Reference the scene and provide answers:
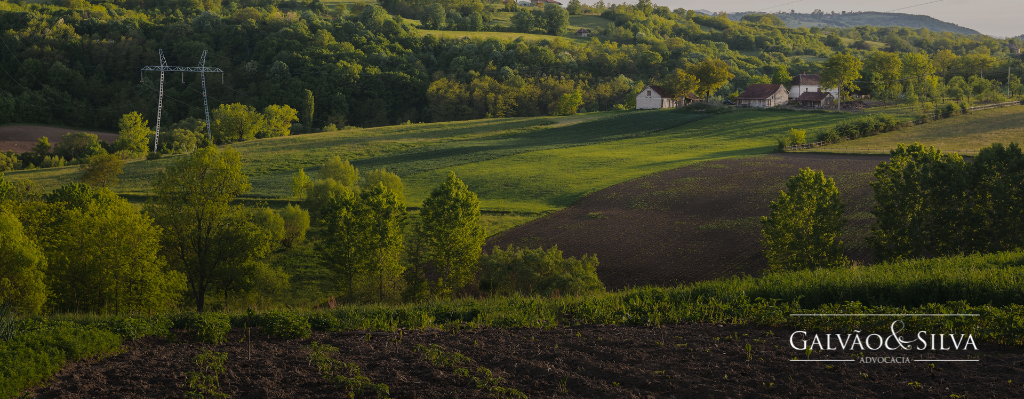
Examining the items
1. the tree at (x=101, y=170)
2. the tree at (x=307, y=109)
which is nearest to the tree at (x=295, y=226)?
the tree at (x=101, y=170)

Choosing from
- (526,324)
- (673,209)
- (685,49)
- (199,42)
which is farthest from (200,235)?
(685,49)

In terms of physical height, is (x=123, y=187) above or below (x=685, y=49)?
below

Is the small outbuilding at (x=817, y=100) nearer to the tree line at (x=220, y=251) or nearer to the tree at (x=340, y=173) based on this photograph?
the tree at (x=340, y=173)

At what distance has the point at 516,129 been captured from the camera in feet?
322

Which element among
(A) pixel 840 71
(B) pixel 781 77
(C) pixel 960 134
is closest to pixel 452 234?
(C) pixel 960 134

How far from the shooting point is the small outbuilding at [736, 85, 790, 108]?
111 meters

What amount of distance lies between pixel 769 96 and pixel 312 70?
84.7 m

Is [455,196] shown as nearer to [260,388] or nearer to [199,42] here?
[260,388]

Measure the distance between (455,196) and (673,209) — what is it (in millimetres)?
19790

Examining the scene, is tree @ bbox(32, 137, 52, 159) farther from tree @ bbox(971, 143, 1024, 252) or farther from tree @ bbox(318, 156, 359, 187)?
tree @ bbox(971, 143, 1024, 252)

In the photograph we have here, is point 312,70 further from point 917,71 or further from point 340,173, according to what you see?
point 917,71

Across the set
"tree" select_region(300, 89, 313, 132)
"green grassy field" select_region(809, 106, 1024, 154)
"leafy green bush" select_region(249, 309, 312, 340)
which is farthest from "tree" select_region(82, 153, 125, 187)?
"tree" select_region(300, 89, 313, 132)

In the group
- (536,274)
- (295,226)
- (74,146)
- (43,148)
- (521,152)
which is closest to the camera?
(536,274)

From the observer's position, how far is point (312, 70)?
136 meters
